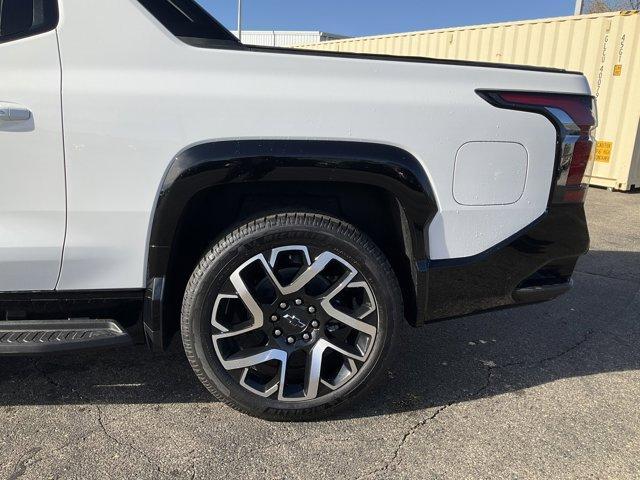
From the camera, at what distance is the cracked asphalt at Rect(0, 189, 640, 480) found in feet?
6.72

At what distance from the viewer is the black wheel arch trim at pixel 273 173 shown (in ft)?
6.49

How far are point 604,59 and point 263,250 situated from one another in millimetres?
9170

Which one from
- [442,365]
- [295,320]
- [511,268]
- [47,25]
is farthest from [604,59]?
[47,25]

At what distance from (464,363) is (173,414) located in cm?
160

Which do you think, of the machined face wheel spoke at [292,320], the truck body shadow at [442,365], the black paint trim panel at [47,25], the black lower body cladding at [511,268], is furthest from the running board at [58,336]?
the black lower body cladding at [511,268]

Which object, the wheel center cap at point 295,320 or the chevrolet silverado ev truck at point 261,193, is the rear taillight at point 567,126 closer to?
the chevrolet silverado ev truck at point 261,193

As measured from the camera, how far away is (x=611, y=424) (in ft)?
7.83

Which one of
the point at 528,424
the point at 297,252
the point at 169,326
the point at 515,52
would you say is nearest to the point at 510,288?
the point at 528,424

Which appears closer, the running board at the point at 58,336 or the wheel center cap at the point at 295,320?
the running board at the point at 58,336

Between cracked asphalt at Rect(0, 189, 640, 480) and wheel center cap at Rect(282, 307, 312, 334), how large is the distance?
1.50ft

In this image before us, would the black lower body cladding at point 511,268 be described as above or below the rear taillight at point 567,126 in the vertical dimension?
below

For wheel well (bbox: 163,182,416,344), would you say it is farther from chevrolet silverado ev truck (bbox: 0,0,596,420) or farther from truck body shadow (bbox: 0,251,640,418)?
truck body shadow (bbox: 0,251,640,418)

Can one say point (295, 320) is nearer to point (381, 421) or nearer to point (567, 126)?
point (381, 421)

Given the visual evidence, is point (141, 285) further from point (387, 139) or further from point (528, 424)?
point (528, 424)
